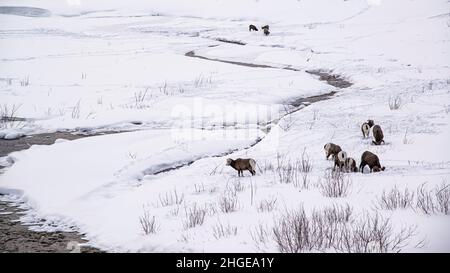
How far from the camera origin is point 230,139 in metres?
8.38

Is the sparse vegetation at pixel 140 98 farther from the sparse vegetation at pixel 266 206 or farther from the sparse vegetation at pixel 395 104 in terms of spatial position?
the sparse vegetation at pixel 266 206

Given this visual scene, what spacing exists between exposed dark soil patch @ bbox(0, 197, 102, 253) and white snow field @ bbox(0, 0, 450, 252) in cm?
17

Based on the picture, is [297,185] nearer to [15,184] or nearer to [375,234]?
[375,234]

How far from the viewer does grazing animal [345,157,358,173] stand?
6039 millimetres

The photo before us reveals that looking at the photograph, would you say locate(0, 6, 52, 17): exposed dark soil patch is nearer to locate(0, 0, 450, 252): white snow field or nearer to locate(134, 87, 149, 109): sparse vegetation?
locate(0, 0, 450, 252): white snow field

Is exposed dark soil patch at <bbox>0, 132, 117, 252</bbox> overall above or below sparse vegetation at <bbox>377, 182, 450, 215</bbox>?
below

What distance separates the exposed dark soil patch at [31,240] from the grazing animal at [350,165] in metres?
3.58

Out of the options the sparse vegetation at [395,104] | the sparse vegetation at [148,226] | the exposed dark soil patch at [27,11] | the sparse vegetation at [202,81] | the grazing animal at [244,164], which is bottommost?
the sparse vegetation at [148,226]

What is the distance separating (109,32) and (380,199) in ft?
90.4

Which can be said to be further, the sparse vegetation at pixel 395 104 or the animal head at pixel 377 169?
the sparse vegetation at pixel 395 104

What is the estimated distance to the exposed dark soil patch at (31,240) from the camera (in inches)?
170

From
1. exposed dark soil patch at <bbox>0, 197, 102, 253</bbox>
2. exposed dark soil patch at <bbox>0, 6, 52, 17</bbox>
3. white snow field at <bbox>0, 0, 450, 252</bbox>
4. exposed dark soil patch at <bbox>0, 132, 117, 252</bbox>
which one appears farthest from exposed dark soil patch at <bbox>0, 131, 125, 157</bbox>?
exposed dark soil patch at <bbox>0, 6, 52, 17</bbox>

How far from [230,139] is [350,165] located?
2.89m

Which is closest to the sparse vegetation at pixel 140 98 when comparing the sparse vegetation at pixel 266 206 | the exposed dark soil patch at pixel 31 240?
the exposed dark soil patch at pixel 31 240
